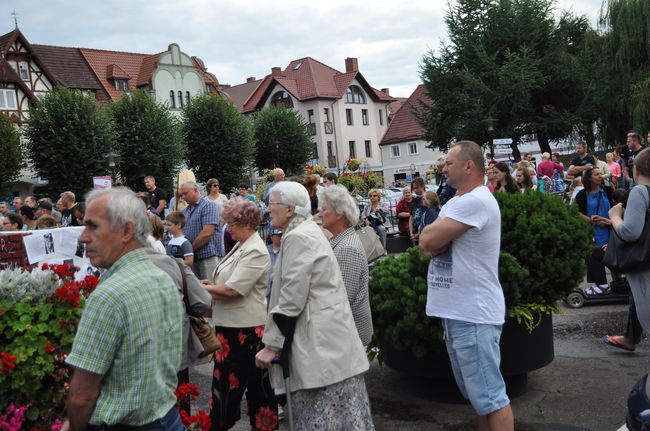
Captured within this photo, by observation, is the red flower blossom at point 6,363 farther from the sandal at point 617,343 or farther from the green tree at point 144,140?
the green tree at point 144,140

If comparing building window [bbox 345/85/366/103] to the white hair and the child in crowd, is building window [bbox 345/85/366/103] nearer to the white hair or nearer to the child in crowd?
the child in crowd

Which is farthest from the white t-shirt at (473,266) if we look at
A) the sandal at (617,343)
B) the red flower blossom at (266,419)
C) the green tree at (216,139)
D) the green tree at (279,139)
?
the green tree at (279,139)

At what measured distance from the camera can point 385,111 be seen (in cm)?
6988

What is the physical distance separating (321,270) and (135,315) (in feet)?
4.39

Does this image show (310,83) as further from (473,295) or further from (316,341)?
(316,341)

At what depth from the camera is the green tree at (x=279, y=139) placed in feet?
156

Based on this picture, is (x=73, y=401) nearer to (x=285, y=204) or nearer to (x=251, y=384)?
(x=285, y=204)

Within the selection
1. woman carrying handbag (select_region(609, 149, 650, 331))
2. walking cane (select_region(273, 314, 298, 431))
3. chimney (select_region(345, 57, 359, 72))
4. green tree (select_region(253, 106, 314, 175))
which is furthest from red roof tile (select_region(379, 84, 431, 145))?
walking cane (select_region(273, 314, 298, 431))

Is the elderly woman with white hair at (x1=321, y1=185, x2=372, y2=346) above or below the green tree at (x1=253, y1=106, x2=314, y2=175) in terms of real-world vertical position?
below

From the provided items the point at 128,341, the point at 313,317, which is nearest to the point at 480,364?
the point at 313,317

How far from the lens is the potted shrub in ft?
16.1

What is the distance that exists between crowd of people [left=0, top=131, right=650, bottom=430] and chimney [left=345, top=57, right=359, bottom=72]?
64.0 meters

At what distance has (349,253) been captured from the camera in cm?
412

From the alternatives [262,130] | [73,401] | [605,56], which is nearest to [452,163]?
[73,401]
